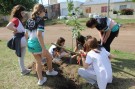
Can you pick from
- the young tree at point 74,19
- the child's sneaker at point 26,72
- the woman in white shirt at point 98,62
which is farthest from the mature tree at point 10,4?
the woman in white shirt at point 98,62

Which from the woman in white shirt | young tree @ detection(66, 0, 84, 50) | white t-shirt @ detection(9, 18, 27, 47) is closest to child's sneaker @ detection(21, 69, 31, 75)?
white t-shirt @ detection(9, 18, 27, 47)

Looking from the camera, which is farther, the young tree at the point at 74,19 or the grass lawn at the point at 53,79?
the young tree at the point at 74,19

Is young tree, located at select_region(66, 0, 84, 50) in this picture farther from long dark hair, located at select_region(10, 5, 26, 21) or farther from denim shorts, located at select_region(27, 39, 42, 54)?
denim shorts, located at select_region(27, 39, 42, 54)

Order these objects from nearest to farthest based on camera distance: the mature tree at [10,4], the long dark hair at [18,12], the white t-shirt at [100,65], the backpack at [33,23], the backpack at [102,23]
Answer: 1. the white t-shirt at [100,65]
2. the backpack at [33,23]
3. the long dark hair at [18,12]
4. the backpack at [102,23]
5. the mature tree at [10,4]

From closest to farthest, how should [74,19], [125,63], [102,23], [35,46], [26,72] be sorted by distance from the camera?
1. [35,46]
2. [26,72]
3. [102,23]
4. [125,63]
5. [74,19]

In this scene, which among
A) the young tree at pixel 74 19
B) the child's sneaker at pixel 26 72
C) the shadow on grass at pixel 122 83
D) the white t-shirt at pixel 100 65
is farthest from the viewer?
the young tree at pixel 74 19

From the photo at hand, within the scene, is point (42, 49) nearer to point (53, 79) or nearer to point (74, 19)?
point (53, 79)

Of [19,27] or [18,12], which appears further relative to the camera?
[19,27]

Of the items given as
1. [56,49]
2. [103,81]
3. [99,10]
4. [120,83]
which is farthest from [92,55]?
[99,10]

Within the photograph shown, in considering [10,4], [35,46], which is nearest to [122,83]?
[35,46]

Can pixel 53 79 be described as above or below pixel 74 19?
below

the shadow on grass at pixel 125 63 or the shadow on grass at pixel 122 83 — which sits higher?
the shadow on grass at pixel 125 63

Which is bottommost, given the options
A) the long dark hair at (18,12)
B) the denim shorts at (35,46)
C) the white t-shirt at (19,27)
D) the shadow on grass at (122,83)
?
the shadow on grass at (122,83)

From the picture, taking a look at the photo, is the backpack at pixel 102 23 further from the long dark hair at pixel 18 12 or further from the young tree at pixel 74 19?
the long dark hair at pixel 18 12
